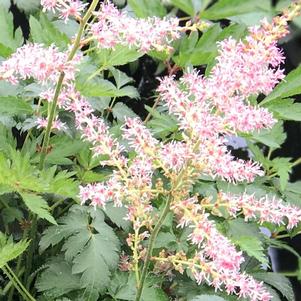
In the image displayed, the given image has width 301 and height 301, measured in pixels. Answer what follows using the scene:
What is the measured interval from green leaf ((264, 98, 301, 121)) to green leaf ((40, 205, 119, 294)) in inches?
14.5

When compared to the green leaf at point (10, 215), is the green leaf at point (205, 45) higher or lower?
higher

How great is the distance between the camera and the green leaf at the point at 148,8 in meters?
1.01

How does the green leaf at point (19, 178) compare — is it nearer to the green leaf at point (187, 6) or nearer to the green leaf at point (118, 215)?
the green leaf at point (118, 215)

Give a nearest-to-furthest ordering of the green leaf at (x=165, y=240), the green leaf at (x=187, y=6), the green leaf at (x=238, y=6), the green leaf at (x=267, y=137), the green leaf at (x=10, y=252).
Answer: the green leaf at (x=238, y=6) → the green leaf at (x=187, y=6) → the green leaf at (x=10, y=252) → the green leaf at (x=165, y=240) → the green leaf at (x=267, y=137)

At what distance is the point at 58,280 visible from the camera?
112 centimetres

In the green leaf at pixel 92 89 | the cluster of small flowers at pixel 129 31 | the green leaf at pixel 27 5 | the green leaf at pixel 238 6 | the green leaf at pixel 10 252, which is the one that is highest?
the green leaf at pixel 238 6

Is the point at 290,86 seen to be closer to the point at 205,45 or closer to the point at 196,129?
the point at 205,45

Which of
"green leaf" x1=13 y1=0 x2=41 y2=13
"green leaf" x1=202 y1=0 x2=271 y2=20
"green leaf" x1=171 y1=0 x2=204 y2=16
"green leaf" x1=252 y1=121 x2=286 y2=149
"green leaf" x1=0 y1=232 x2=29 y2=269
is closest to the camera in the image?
"green leaf" x1=202 y1=0 x2=271 y2=20

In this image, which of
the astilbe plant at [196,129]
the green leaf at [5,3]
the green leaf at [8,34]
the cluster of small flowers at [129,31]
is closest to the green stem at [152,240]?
the astilbe plant at [196,129]

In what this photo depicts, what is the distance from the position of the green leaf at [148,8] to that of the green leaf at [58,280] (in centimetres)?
47

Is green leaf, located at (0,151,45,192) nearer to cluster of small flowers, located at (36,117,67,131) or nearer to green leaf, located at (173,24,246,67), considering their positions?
cluster of small flowers, located at (36,117,67,131)

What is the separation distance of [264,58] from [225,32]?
46 centimetres

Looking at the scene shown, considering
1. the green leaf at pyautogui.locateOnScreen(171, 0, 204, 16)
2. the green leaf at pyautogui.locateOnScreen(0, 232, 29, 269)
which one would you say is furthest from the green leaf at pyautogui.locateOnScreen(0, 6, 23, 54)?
the green leaf at pyautogui.locateOnScreen(171, 0, 204, 16)

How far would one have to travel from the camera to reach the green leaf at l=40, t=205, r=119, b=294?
1061mm
